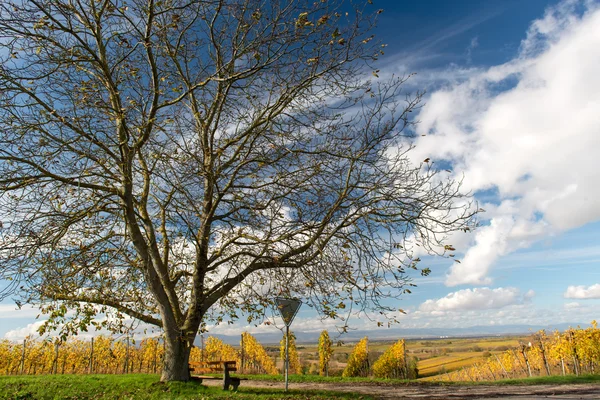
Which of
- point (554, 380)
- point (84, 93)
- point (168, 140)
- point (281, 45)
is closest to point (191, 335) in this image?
point (168, 140)

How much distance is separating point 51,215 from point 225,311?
5.60m

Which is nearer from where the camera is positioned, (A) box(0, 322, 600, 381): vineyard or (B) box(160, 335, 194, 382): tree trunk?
(B) box(160, 335, 194, 382): tree trunk

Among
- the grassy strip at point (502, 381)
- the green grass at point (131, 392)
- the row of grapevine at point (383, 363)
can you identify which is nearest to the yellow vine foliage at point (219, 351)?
the row of grapevine at point (383, 363)

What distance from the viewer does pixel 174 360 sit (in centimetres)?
1089

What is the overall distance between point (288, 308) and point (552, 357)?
17550 millimetres

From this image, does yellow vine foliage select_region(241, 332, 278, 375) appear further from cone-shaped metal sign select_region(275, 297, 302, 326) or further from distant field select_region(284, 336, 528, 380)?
cone-shaped metal sign select_region(275, 297, 302, 326)

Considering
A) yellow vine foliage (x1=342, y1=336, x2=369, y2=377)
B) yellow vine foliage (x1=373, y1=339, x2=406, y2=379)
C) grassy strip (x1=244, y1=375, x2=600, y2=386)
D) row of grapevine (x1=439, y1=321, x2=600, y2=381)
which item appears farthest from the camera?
yellow vine foliage (x1=342, y1=336, x2=369, y2=377)

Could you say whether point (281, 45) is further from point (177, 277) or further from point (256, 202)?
point (177, 277)

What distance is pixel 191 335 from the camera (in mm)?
11008

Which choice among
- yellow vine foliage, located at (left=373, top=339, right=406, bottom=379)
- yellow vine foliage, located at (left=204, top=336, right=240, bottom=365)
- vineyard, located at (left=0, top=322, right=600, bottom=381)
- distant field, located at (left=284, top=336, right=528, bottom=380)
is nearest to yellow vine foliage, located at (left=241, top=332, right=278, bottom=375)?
vineyard, located at (left=0, top=322, right=600, bottom=381)

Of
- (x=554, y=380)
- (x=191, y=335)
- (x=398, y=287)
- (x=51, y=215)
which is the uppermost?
(x=51, y=215)

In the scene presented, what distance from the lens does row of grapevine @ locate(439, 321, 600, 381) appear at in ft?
62.2

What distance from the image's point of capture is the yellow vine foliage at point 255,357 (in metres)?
25.8

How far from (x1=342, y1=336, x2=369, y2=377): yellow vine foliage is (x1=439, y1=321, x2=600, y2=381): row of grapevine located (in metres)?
7.68
